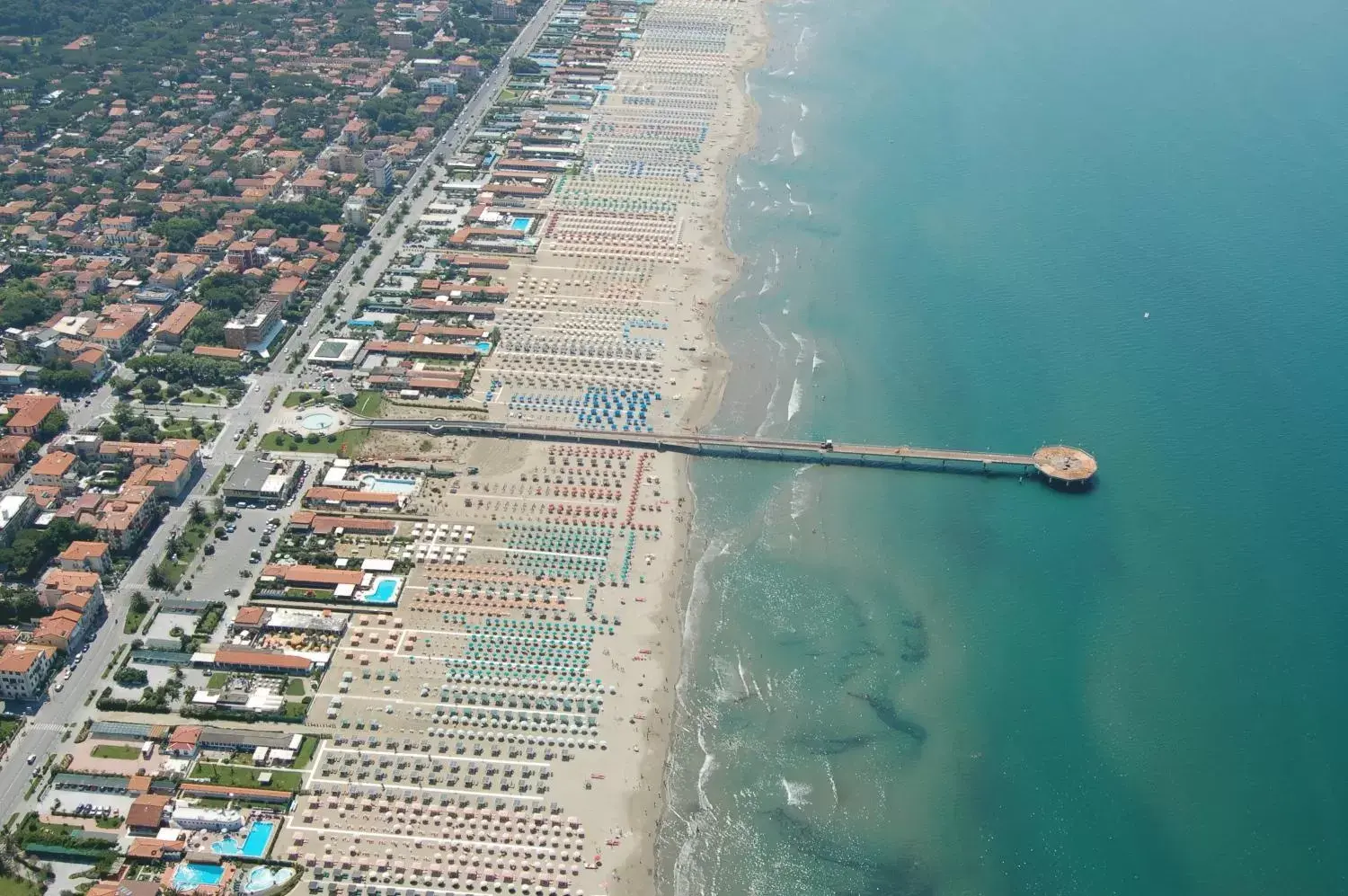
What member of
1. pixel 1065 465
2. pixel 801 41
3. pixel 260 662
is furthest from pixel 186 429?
pixel 801 41

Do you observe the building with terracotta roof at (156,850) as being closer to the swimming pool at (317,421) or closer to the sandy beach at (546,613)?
the sandy beach at (546,613)

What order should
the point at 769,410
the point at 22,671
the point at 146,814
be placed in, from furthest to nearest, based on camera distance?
the point at 769,410
the point at 22,671
the point at 146,814

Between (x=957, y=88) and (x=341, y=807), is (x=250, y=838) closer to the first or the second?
(x=341, y=807)

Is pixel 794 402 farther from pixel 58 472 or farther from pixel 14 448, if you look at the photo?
pixel 14 448

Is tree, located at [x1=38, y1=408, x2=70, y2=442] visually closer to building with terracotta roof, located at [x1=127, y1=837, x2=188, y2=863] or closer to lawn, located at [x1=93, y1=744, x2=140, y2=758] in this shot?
lawn, located at [x1=93, y1=744, x2=140, y2=758]

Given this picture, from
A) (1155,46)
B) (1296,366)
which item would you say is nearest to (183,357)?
(1296,366)

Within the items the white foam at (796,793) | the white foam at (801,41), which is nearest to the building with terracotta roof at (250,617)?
the white foam at (796,793)

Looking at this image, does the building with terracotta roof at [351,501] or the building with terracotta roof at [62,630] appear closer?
the building with terracotta roof at [62,630]
